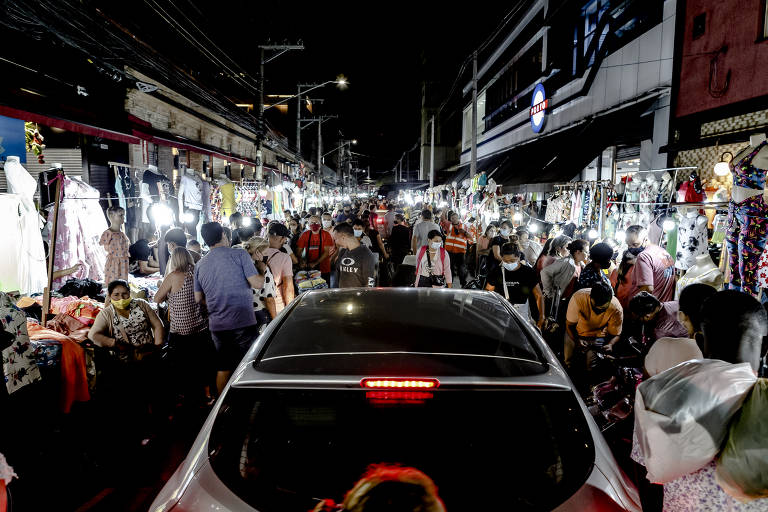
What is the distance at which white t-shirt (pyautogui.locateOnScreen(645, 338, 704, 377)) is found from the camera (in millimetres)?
2896

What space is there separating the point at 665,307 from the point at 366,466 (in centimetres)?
411

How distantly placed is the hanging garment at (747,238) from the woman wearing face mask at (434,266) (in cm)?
402

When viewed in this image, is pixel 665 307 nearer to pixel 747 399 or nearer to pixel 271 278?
pixel 747 399

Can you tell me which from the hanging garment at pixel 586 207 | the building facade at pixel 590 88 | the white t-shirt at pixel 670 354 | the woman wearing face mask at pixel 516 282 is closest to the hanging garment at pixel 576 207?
the hanging garment at pixel 586 207

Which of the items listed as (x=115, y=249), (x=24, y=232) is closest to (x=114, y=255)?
(x=115, y=249)

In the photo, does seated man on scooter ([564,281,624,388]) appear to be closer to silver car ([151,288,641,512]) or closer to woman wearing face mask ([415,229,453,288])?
woman wearing face mask ([415,229,453,288])

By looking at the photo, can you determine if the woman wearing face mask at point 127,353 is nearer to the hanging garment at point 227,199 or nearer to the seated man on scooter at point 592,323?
the seated man on scooter at point 592,323

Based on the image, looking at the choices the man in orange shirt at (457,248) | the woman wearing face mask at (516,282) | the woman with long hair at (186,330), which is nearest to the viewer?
the woman with long hair at (186,330)

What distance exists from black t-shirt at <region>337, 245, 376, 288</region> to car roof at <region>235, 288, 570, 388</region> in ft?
13.1

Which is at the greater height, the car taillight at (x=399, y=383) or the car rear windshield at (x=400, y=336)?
the car rear windshield at (x=400, y=336)

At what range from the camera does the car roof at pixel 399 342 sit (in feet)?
6.78

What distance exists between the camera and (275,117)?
Answer: 4528 centimetres

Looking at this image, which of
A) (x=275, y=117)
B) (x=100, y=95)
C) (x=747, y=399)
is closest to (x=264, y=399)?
(x=747, y=399)

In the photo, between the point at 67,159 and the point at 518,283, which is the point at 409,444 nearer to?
the point at 518,283
